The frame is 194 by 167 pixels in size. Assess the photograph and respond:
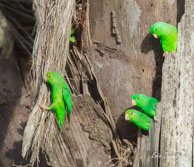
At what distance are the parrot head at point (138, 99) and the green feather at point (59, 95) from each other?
540 mm

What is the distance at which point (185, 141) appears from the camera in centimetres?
247

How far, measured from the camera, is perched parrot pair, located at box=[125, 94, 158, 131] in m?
2.54

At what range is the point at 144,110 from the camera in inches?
102

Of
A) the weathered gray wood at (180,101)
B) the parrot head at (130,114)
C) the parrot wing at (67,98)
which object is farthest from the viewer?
the parrot wing at (67,98)

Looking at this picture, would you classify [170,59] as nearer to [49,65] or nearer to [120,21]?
[120,21]

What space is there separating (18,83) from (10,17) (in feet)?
3.45

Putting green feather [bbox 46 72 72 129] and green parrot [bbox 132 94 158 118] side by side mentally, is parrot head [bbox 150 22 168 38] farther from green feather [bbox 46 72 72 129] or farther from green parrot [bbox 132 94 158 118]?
green feather [bbox 46 72 72 129]

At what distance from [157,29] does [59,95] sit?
956mm

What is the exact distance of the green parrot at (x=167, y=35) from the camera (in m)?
2.53

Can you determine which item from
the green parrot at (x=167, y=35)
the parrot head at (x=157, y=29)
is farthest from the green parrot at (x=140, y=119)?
the parrot head at (x=157, y=29)

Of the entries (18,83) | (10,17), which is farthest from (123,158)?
(10,17)

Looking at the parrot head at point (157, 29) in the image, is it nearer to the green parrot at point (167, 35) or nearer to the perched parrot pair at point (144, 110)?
the green parrot at point (167, 35)

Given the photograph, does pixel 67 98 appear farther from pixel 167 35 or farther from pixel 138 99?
pixel 167 35

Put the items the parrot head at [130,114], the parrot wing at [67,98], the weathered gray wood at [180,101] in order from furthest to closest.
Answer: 1. the parrot wing at [67,98]
2. the parrot head at [130,114]
3. the weathered gray wood at [180,101]
